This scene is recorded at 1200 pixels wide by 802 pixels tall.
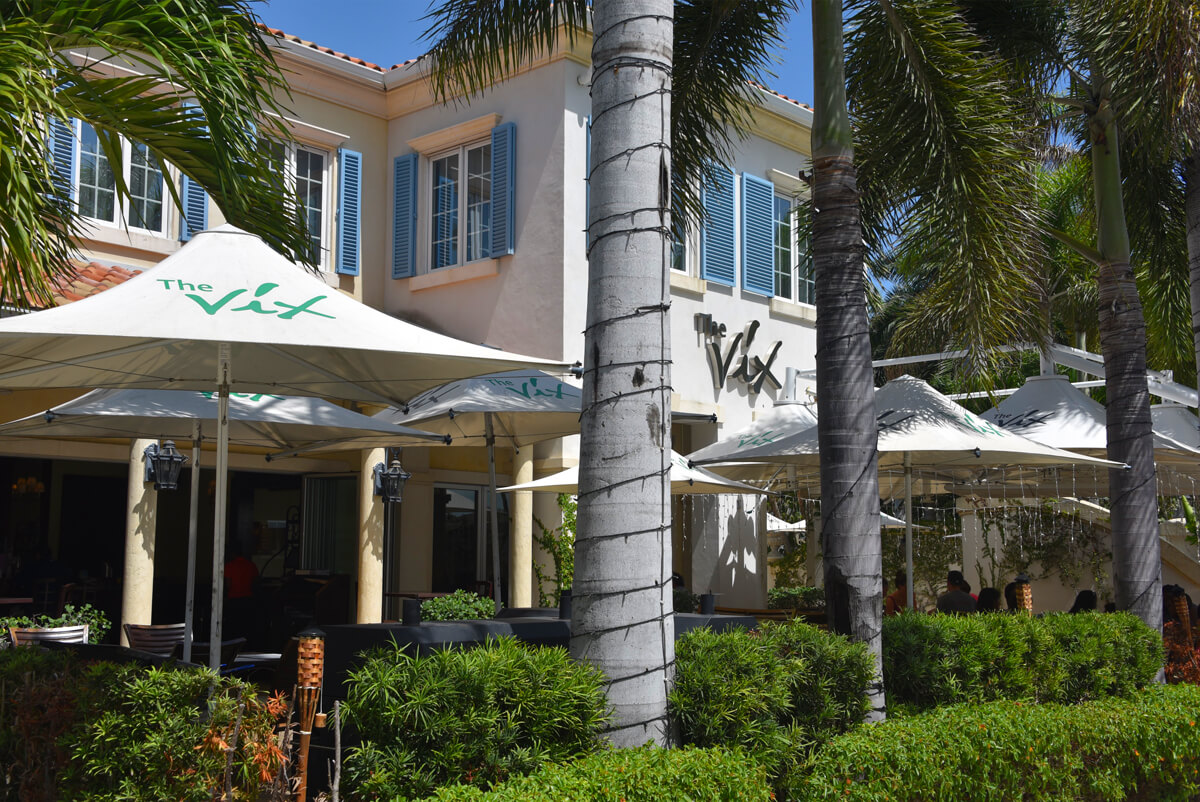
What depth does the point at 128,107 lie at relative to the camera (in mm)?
7680

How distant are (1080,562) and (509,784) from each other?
2171cm

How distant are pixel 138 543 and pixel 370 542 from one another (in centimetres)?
285

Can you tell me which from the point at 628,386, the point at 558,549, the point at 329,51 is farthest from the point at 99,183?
the point at 628,386

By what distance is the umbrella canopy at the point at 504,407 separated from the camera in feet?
33.5

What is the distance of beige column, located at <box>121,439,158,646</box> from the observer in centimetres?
1245

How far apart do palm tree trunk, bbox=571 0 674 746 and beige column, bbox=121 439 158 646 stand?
852 cm

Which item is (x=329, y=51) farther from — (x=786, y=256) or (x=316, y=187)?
(x=786, y=256)

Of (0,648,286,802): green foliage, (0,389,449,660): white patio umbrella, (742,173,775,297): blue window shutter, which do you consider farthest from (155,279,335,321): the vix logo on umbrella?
(742,173,775,297): blue window shutter

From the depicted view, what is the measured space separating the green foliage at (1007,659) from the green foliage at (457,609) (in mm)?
4239

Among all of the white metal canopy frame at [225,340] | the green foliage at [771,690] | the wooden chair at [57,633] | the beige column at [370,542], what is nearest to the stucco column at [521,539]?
the beige column at [370,542]

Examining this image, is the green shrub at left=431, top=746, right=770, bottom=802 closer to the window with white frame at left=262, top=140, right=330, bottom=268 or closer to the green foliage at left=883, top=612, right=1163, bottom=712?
the green foliage at left=883, top=612, right=1163, bottom=712

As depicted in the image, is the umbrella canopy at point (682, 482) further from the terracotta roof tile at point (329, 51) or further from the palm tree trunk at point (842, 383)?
the terracotta roof tile at point (329, 51)

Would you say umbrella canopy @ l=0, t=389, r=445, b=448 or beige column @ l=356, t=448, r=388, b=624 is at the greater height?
umbrella canopy @ l=0, t=389, r=445, b=448

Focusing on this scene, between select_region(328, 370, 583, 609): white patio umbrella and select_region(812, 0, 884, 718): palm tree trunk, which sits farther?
select_region(328, 370, 583, 609): white patio umbrella
